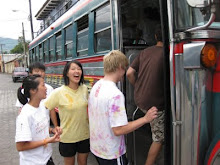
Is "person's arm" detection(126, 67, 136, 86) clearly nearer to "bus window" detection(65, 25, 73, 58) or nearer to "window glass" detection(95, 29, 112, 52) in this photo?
"window glass" detection(95, 29, 112, 52)

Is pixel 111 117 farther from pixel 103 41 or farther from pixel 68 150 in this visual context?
pixel 103 41

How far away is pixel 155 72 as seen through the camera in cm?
251

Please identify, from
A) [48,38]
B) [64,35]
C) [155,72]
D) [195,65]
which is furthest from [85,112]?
[48,38]

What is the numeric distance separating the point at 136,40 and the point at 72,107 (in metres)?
1.65

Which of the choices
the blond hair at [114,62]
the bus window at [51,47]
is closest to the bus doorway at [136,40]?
the blond hair at [114,62]

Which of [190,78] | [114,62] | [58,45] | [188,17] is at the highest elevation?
[58,45]

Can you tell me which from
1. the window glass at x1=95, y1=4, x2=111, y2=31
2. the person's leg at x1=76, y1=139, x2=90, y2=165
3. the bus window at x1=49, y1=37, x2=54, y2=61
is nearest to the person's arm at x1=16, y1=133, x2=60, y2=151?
the person's leg at x1=76, y1=139, x2=90, y2=165

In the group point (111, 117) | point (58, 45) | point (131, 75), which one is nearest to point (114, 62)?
point (111, 117)

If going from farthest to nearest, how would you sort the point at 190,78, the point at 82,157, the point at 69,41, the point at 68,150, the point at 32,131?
the point at 69,41 < the point at 82,157 < the point at 68,150 < the point at 32,131 < the point at 190,78

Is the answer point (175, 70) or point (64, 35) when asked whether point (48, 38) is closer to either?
point (64, 35)

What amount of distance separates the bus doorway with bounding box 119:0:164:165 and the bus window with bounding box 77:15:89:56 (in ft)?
2.64

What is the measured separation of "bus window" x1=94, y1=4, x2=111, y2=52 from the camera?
3311 millimetres

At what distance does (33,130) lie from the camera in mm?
2113

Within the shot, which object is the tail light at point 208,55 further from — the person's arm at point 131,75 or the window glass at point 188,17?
the person's arm at point 131,75
